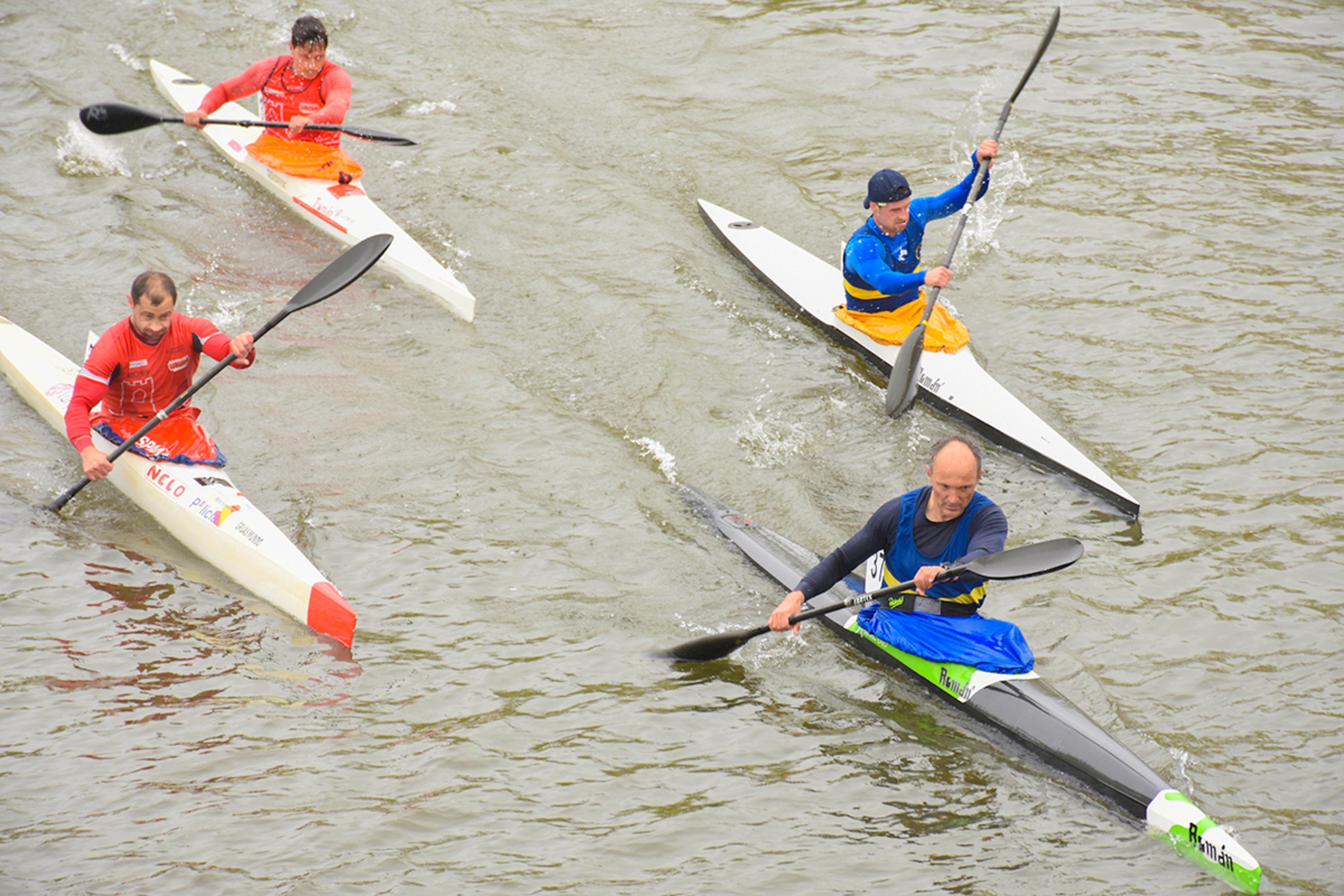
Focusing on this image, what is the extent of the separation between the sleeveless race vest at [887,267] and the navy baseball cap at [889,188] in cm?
24

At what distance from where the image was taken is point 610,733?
455 centimetres

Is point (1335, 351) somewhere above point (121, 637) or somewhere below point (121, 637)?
above

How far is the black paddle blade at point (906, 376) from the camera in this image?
675cm

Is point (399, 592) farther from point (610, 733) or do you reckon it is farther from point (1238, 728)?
point (1238, 728)

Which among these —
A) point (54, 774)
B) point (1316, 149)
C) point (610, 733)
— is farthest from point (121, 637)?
point (1316, 149)

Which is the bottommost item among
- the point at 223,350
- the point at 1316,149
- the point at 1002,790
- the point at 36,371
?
the point at 1002,790

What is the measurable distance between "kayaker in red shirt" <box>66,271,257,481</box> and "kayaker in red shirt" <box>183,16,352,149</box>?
116 inches

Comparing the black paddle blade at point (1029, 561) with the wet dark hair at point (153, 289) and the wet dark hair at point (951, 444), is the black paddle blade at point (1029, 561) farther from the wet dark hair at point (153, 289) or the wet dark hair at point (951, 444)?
the wet dark hair at point (153, 289)

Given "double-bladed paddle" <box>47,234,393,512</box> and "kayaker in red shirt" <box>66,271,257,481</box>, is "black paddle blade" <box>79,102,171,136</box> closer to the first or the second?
"double-bladed paddle" <box>47,234,393,512</box>

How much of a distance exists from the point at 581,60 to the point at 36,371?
21.2 feet

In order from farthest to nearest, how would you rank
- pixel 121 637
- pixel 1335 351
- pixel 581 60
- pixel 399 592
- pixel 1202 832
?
pixel 581 60 → pixel 1335 351 → pixel 399 592 → pixel 121 637 → pixel 1202 832

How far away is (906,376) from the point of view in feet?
22.3

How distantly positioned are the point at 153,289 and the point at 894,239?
4347mm

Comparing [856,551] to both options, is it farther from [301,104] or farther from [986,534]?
[301,104]
